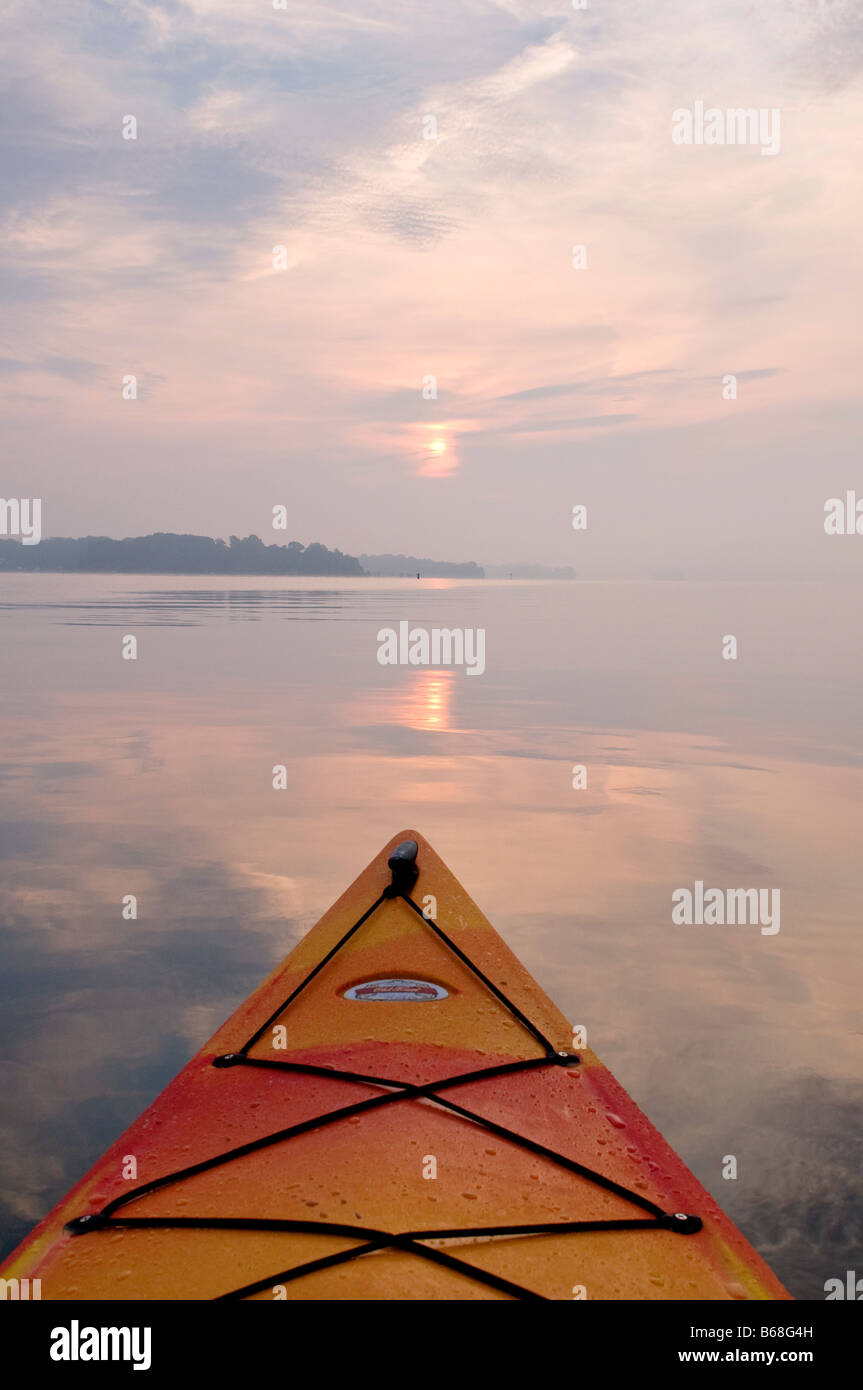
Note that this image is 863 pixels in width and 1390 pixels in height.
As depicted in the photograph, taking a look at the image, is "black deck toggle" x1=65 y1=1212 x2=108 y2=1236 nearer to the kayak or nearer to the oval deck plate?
the kayak

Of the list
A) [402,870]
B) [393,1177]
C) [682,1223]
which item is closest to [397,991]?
[402,870]

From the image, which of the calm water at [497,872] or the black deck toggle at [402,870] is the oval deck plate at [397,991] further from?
the calm water at [497,872]

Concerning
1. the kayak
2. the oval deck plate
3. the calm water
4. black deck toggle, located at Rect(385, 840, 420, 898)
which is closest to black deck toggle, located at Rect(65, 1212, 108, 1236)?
the kayak

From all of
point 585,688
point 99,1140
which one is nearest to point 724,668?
point 585,688

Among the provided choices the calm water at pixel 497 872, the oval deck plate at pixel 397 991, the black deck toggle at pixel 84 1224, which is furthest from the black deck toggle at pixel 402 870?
the black deck toggle at pixel 84 1224

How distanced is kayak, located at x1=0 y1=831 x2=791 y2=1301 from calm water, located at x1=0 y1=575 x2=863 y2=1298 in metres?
0.59

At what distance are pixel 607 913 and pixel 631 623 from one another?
27032 millimetres

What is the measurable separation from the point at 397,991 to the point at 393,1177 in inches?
51.0

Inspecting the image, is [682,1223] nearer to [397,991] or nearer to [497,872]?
[397,991]

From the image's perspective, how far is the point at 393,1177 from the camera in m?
2.53

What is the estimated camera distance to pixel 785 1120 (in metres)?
3.53

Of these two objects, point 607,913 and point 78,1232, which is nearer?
point 78,1232

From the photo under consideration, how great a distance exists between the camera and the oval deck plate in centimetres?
374
